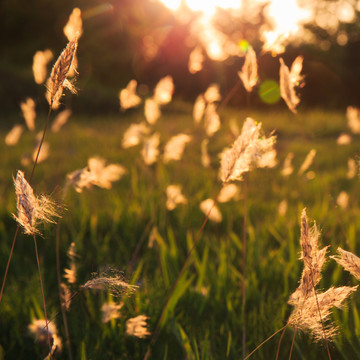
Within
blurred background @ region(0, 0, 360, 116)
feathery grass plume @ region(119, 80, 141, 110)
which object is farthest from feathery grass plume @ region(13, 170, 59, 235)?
blurred background @ region(0, 0, 360, 116)

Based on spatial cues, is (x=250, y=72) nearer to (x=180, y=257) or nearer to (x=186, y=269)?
(x=186, y=269)

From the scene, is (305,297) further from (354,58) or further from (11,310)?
(354,58)

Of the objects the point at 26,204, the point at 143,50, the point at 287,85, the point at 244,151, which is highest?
the point at 143,50

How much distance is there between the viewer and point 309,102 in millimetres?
13883

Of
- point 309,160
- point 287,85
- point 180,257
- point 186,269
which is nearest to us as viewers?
point 287,85

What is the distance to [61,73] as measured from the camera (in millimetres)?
640

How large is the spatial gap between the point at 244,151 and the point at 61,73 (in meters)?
0.32

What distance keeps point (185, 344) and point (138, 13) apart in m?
15.9

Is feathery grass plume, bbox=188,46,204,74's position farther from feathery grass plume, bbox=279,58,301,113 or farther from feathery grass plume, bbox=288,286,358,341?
feathery grass plume, bbox=288,286,358,341

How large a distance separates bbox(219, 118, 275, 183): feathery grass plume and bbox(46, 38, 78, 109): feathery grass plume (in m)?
0.28

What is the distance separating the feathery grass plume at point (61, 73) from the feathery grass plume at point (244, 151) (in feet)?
0.93

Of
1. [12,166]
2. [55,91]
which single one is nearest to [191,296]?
[55,91]

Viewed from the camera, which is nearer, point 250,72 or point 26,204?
point 26,204

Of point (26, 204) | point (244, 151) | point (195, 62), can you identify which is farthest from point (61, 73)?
point (195, 62)
